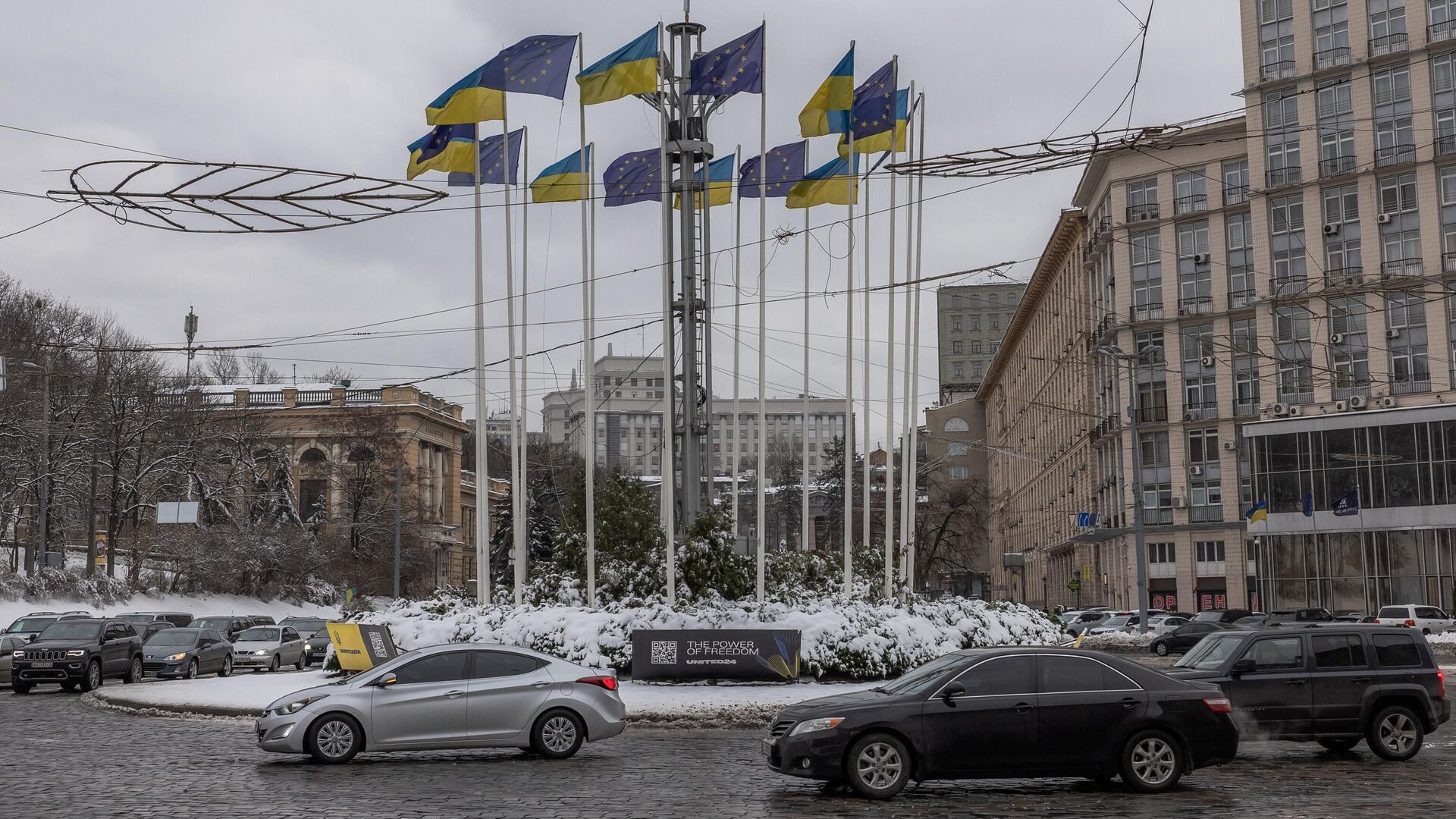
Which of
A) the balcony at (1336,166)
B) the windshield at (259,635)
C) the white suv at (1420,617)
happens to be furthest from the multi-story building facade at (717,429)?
the windshield at (259,635)

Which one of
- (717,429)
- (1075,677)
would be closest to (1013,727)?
(1075,677)

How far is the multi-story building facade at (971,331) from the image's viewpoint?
160 metres

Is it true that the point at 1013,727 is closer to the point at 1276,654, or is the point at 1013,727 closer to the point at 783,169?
the point at 1276,654

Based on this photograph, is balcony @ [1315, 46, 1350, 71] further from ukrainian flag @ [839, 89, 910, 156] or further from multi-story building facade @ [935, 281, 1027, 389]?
multi-story building facade @ [935, 281, 1027, 389]

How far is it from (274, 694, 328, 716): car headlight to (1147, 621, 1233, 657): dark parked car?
113ft

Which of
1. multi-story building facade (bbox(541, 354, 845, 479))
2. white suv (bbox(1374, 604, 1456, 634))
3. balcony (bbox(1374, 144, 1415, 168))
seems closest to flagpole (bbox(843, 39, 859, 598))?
white suv (bbox(1374, 604, 1456, 634))

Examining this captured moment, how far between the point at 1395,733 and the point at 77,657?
25.7 metres

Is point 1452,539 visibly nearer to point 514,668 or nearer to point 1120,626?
point 1120,626

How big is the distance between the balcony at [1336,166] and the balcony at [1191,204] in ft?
31.4

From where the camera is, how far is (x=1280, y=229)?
67125 mm

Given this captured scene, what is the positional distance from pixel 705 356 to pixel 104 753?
1530 cm

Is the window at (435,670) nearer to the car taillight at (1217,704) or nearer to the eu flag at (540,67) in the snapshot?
the car taillight at (1217,704)

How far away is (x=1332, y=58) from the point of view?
63312 millimetres

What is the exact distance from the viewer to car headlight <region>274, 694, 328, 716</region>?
647 inches
